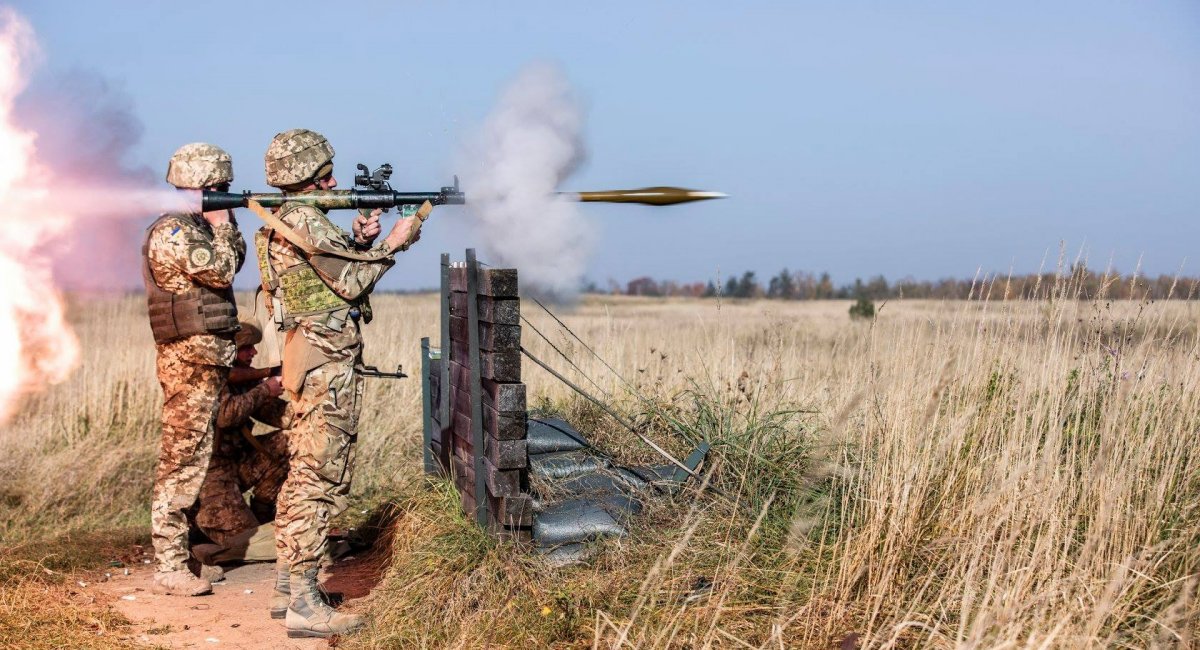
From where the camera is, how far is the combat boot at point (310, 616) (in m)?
4.91

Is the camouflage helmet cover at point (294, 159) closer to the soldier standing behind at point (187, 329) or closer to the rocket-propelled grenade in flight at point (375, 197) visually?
the rocket-propelled grenade in flight at point (375, 197)

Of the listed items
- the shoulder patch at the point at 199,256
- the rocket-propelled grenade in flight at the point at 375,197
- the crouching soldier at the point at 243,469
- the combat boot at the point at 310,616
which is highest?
the rocket-propelled grenade in flight at the point at 375,197

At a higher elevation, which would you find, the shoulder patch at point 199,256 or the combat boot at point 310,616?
the shoulder patch at point 199,256

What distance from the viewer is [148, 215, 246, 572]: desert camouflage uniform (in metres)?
5.71

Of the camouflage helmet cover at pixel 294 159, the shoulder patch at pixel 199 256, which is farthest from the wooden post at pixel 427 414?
the camouflage helmet cover at pixel 294 159

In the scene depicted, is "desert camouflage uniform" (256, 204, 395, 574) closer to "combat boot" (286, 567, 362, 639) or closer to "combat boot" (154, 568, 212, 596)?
"combat boot" (286, 567, 362, 639)

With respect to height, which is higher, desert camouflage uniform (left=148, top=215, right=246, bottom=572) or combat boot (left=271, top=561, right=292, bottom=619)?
desert camouflage uniform (left=148, top=215, right=246, bottom=572)

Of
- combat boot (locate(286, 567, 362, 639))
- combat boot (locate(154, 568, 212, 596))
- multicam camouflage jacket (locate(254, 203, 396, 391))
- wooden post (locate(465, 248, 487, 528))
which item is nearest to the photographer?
combat boot (locate(286, 567, 362, 639))

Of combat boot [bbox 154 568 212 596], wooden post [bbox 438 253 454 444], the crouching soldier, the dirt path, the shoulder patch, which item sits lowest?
the dirt path

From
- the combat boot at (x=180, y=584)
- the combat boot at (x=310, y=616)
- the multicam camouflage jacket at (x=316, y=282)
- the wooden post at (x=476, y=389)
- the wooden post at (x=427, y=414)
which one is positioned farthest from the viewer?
the wooden post at (x=427, y=414)

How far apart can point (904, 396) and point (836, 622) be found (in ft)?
4.45

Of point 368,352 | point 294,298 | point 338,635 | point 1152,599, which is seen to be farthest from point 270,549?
point 368,352

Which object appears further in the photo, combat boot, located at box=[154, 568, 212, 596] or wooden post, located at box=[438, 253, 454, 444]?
wooden post, located at box=[438, 253, 454, 444]

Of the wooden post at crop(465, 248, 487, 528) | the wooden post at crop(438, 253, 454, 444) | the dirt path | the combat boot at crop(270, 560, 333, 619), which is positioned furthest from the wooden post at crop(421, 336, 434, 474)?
the combat boot at crop(270, 560, 333, 619)
